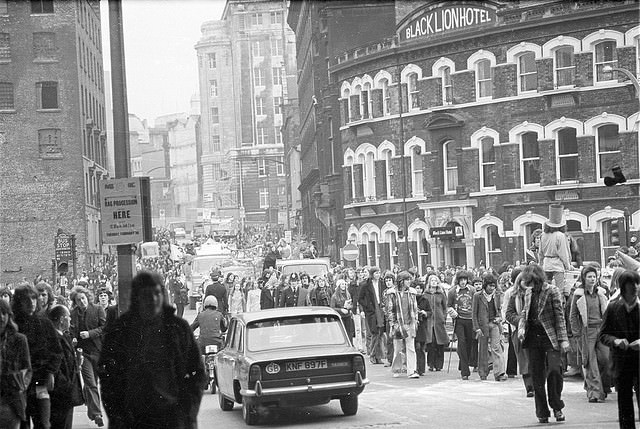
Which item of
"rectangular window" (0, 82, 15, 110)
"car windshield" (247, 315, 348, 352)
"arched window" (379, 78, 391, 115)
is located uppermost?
"arched window" (379, 78, 391, 115)

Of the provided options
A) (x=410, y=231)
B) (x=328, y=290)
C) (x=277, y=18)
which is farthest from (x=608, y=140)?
(x=277, y=18)

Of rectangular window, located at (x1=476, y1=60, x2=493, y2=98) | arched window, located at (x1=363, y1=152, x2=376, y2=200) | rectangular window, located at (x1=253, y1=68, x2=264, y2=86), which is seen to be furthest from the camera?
rectangular window, located at (x1=253, y1=68, x2=264, y2=86)

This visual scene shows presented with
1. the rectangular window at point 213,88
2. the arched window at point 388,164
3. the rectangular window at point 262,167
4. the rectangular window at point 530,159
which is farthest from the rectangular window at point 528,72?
the rectangular window at point 262,167

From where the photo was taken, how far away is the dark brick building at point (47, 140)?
23.7 m

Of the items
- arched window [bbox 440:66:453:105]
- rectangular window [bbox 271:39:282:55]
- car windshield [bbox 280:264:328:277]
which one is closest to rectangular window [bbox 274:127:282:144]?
rectangular window [bbox 271:39:282:55]

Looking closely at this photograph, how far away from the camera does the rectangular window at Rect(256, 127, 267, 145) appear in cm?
7797

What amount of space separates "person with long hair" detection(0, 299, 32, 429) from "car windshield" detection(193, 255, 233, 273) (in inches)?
1397

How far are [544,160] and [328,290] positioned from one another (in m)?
19.2

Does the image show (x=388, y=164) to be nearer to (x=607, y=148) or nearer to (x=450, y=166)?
(x=450, y=166)

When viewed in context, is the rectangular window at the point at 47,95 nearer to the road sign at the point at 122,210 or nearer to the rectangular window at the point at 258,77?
the road sign at the point at 122,210

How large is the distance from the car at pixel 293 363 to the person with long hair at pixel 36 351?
12.8 ft

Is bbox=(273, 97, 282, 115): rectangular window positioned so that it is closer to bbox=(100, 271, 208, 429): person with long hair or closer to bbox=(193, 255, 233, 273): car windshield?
bbox=(193, 255, 233, 273): car windshield

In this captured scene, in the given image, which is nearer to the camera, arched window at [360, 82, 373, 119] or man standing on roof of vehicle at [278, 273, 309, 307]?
man standing on roof of vehicle at [278, 273, 309, 307]

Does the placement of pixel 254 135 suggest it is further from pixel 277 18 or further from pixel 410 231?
pixel 410 231
